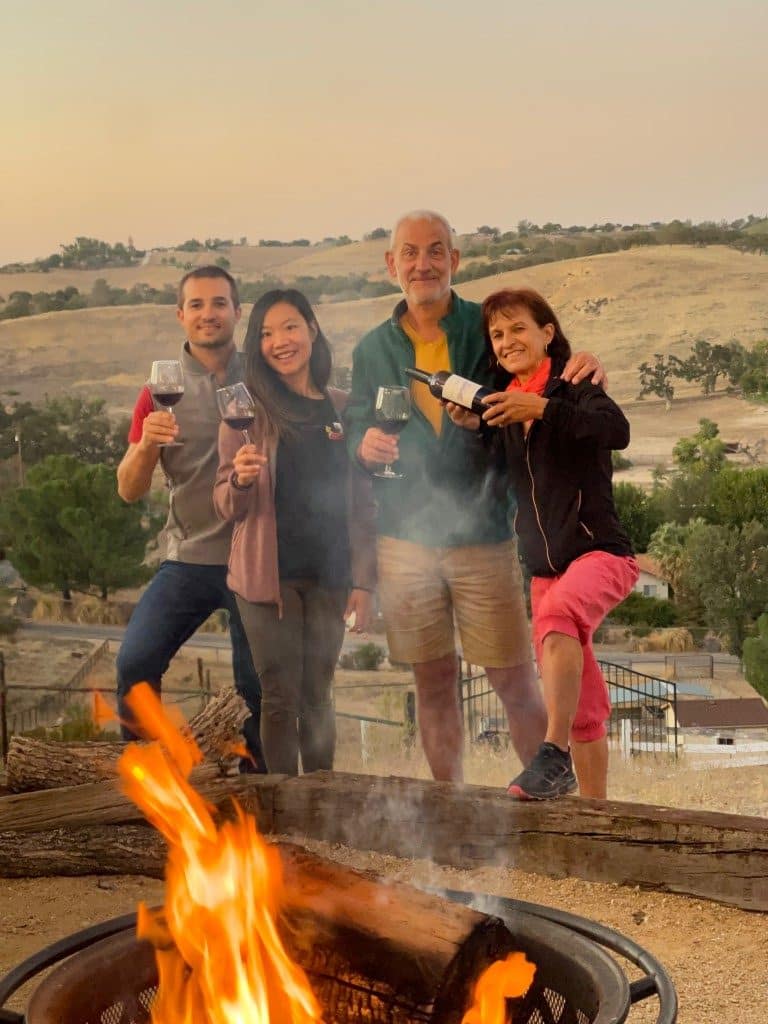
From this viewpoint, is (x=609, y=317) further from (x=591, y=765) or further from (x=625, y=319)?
(x=591, y=765)

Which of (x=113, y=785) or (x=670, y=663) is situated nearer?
Result: (x=113, y=785)

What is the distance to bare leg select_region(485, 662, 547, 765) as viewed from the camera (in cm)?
329

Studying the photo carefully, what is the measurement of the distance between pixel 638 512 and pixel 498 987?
2.82m

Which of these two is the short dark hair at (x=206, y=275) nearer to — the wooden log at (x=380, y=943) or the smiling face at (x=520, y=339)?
the smiling face at (x=520, y=339)

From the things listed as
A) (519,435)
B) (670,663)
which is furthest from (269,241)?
(670,663)

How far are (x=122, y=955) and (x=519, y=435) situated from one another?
5.41ft

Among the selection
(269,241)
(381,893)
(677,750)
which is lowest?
(677,750)

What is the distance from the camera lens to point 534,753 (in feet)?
10.9

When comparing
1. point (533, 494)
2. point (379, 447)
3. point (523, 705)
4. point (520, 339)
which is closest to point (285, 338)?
point (379, 447)

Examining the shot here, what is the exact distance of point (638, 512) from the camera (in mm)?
4383

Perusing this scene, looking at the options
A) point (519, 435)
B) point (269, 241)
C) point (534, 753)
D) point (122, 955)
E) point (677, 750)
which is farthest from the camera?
point (677, 750)

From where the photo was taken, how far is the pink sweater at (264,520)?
329 centimetres

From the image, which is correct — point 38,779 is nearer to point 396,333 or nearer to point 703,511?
point 396,333

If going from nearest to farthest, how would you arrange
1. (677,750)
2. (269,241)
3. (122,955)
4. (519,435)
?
(122,955)
(519,435)
(269,241)
(677,750)
